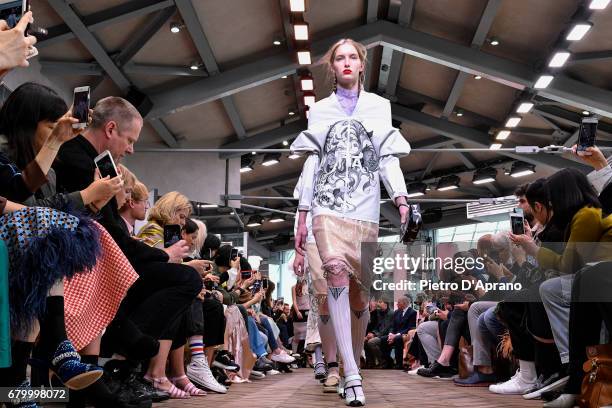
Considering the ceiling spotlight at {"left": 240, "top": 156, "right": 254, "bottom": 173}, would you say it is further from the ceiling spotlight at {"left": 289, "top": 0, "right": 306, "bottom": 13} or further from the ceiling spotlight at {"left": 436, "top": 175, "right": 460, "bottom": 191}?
the ceiling spotlight at {"left": 289, "top": 0, "right": 306, "bottom": 13}

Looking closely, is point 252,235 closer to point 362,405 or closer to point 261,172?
point 261,172

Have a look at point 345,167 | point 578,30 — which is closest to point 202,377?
point 345,167

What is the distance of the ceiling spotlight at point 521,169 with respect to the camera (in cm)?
1282

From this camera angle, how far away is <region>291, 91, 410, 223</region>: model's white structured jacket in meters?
3.05

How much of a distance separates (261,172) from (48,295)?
43.6 feet

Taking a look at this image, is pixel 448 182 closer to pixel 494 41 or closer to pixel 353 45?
pixel 494 41

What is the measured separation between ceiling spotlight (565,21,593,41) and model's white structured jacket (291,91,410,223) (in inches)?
178

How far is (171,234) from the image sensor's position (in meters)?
3.14

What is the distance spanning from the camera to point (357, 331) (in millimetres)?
3180

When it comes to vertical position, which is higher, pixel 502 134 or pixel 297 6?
pixel 297 6

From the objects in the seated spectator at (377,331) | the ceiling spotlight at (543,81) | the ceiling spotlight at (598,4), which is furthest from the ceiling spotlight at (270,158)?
the ceiling spotlight at (598,4)

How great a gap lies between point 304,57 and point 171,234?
6.07 meters

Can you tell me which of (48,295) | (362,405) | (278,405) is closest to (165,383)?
(278,405)

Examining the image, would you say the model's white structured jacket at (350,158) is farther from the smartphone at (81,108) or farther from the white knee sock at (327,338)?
the smartphone at (81,108)
